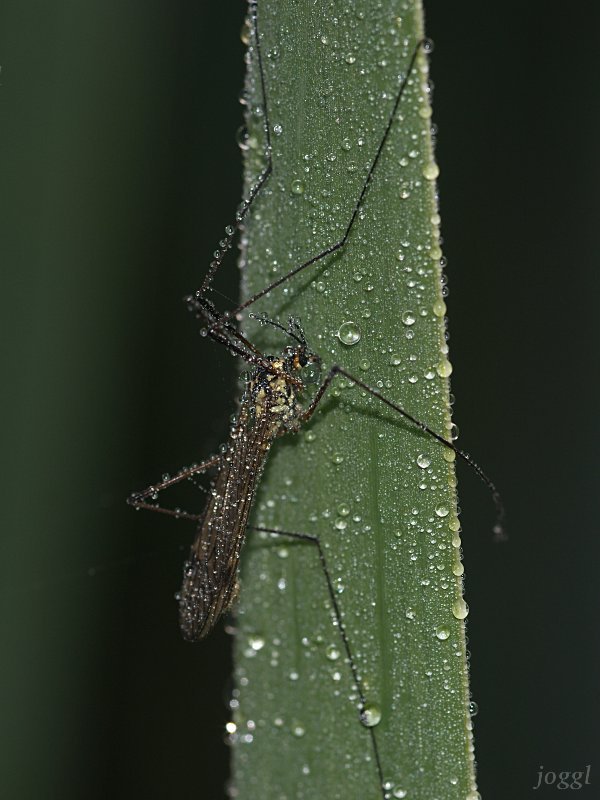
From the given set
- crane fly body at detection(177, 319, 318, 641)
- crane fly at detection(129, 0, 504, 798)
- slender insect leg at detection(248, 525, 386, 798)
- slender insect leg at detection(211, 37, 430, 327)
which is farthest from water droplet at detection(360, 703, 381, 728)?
slender insect leg at detection(211, 37, 430, 327)

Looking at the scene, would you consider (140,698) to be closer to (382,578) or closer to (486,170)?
(382,578)

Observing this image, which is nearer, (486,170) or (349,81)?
(349,81)

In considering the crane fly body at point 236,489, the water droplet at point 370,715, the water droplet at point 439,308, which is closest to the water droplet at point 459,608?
the water droplet at point 370,715

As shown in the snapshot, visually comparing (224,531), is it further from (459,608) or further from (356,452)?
(459,608)

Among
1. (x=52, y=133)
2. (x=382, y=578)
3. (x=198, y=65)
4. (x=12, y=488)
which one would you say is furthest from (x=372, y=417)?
(x=198, y=65)

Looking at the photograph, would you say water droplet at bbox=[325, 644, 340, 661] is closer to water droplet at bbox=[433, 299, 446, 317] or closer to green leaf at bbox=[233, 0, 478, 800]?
green leaf at bbox=[233, 0, 478, 800]

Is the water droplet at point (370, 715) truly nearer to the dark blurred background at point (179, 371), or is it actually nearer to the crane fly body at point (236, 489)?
the crane fly body at point (236, 489)
